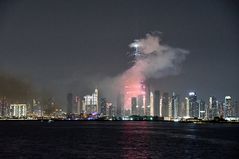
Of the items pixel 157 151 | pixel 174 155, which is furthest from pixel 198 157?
pixel 157 151

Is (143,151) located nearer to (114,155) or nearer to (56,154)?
(114,155)

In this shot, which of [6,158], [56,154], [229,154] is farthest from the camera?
[229,154]

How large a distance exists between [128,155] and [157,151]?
34.3 feet

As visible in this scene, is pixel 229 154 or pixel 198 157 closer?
pixel 198 157

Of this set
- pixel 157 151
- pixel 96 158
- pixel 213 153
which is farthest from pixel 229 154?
pixel 96 158

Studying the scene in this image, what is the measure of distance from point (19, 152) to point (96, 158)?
53.7 feet

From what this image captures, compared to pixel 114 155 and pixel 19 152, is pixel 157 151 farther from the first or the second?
pixel 19 152

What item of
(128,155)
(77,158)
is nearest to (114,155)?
(128,155)

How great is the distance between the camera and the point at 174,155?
256 ft

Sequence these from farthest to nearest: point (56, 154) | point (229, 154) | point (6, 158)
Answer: point (229, 154)
point (56, 154)
point (6, 158)

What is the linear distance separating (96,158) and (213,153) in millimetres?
23564

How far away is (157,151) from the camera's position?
85188mm

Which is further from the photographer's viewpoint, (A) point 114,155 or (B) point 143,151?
(B) point 143,151

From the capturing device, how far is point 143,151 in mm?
84812
